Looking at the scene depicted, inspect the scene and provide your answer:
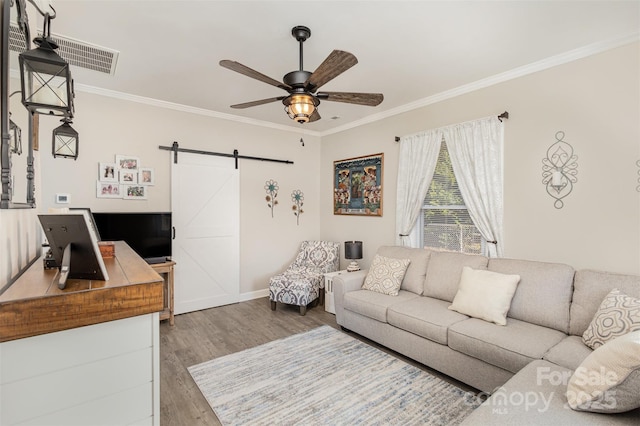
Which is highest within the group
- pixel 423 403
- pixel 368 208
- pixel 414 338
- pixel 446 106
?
pixel 446 106

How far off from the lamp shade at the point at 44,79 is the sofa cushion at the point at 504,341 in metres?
2.90

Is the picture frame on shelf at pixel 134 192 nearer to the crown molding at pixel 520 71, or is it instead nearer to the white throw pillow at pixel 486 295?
the crown molding at pixel 520 71

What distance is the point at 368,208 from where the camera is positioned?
15.3 ft

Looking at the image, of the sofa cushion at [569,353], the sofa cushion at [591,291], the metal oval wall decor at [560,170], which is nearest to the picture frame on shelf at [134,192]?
the sofa cushion at [569,353]

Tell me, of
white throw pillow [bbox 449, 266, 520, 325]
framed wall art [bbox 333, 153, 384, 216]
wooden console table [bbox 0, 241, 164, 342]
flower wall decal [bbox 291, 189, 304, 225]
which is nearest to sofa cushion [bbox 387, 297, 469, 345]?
white throw pillow [bbox 449, 266, 520, 325]

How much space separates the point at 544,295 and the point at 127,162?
4619mm

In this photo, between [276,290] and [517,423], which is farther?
[276,290]

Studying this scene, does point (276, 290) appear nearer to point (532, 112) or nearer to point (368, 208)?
point (368, 208)

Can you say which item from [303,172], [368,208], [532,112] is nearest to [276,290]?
[368,208]

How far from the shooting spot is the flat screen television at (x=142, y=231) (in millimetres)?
3471

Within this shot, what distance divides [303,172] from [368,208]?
1.43m

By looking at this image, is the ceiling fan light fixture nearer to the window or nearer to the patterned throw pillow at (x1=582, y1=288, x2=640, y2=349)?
the window

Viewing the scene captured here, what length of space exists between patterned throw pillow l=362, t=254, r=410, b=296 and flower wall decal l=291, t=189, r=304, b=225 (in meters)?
2.03

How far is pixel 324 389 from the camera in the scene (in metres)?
2.48
